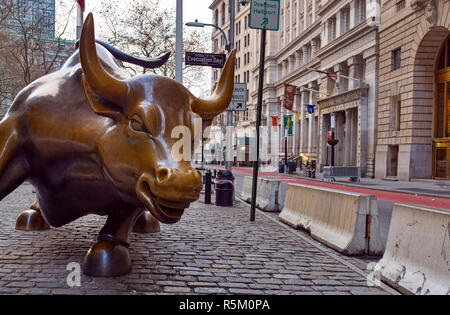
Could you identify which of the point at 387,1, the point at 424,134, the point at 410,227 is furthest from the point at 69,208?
the point at 387,1

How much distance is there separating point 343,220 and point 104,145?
3926 millimetres

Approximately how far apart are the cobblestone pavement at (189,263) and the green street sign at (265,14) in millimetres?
4198

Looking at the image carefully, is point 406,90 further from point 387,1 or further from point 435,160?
point 387,1

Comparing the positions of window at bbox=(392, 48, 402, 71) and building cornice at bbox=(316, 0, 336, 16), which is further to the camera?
building cornice at bbox=(316, 0, 336, 16)

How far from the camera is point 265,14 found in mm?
8688

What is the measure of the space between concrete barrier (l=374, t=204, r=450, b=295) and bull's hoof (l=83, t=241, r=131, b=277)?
2.83 m

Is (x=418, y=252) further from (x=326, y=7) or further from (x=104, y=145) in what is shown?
(x=326, y=7)

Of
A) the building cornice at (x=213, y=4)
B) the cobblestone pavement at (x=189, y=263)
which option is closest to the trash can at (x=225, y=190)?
the cobblestone pavement at (x=189, y=263)

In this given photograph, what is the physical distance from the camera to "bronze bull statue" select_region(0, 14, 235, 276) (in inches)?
136

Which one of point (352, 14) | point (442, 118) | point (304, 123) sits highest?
point (352, 14)

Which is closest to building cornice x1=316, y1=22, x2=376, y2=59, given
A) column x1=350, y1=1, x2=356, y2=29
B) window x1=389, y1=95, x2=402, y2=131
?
column x1=350, y1=1, x2=356, y2=29

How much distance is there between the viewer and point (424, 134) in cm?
2661

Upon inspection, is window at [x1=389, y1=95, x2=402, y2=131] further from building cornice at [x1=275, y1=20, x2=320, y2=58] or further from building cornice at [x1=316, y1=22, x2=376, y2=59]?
building cornice at [x1=275, y1=20, x2=320, y2=58]

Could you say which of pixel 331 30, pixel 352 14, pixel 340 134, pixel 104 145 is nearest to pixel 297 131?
pixel 340 134
